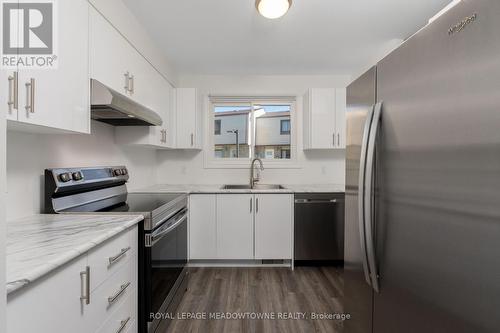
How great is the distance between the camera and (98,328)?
3.46 ft

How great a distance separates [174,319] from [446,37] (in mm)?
2242

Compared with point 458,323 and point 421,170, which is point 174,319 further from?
point 421,170

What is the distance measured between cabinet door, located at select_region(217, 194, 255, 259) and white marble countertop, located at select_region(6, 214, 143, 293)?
4.61ft

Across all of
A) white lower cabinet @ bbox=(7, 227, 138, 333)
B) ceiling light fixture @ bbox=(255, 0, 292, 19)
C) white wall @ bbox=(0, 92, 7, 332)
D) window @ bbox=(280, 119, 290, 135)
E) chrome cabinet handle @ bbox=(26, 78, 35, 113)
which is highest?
ceiling light fixture @ bbox=(255, 0, 292, 19)

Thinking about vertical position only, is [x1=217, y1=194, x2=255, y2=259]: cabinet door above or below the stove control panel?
below

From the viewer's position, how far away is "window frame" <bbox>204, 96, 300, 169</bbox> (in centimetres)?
347

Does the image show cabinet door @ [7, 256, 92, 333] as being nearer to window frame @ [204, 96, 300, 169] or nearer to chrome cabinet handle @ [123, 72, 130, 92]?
chrome cabinet handle @ [123, 72, 130, 92]

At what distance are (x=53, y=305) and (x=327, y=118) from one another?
3.00 metres

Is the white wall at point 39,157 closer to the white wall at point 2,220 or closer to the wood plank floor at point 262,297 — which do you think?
the white wall at point 2,220

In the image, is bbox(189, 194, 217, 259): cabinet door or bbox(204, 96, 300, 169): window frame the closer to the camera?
bbox(189, 194, 217, 259): cabinet door

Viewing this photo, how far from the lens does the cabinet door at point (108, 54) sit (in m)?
1.47

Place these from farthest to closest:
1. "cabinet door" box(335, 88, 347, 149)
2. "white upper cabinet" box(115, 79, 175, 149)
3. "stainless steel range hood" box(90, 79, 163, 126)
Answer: "cabinet door" box(335, 88, 347, 149)
"white upper cabinet" box(115, 79, 175, 149)
"stainless steel range hood" box(90, 79, 163, 126)

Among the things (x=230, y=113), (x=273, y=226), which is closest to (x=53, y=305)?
(x=273, y=226)

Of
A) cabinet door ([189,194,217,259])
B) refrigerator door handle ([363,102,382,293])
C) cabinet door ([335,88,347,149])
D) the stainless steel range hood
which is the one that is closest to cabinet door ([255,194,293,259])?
cabinet door ([189,194,217,259])
